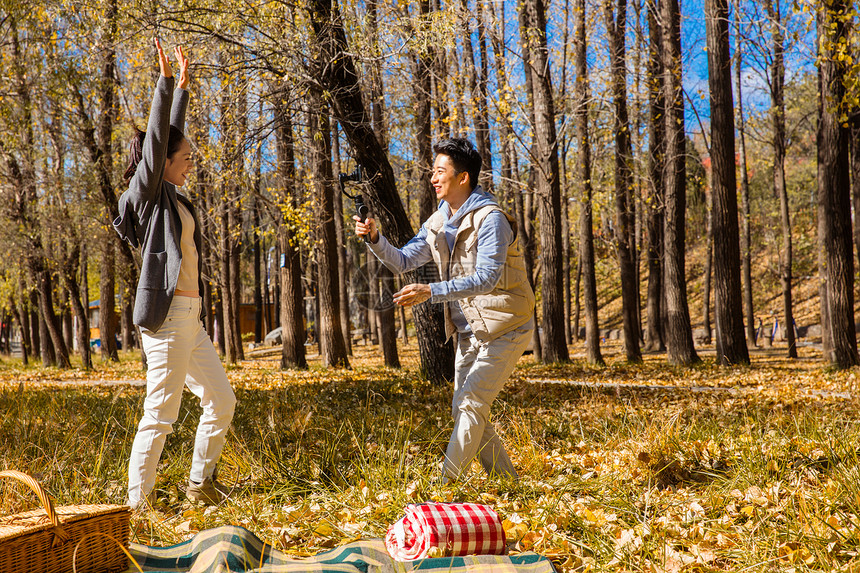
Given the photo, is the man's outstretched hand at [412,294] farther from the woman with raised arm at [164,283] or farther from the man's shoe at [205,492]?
the man's shoe at [205,492]

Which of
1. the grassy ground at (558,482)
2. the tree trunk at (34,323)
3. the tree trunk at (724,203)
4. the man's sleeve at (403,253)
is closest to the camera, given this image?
the grassy ground at (558,482)

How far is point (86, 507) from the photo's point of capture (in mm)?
2959

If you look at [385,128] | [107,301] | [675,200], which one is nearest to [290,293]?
[385,128]

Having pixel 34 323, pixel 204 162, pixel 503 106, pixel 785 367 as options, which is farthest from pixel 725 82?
pixel 34 323

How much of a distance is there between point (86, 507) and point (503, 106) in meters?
10.9

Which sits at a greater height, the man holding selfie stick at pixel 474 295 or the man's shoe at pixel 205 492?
the man holding selfie stick at pixel 474 295

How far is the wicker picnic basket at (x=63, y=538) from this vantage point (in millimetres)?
2568

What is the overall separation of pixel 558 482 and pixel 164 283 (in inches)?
104

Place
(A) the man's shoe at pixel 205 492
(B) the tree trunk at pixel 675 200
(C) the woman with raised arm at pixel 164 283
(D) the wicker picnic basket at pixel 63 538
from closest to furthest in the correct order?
(D) the wicker picnic basket at pixel 63 538 → (C) the woman with raised arm at pixel 164 283 → (A) the man's shoe at pixel 205 492 → (B) the tree trunk at pixel 675 200

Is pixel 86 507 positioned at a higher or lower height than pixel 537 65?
lower

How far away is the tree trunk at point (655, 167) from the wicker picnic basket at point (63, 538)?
13078 mm

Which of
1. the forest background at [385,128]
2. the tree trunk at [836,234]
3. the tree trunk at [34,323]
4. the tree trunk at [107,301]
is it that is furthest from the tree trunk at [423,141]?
the tree trunk at [34,323]

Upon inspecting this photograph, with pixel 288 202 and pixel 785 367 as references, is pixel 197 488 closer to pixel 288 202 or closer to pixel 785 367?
pixel 288 202

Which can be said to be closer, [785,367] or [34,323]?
[785,367]
